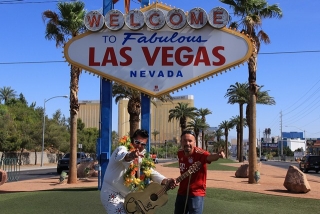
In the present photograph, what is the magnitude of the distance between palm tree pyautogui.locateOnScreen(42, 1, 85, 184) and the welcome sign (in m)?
7.66

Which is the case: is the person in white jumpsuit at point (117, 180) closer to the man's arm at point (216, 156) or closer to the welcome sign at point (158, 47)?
the man's arm at point (216, 156)

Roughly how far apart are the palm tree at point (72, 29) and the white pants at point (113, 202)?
14.0 m

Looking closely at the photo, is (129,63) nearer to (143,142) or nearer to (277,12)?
(143,142)

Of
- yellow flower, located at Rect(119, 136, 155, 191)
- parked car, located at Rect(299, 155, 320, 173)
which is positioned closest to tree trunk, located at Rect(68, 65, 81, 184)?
yellow flower, located at Rect(119, 136, 155, 191)

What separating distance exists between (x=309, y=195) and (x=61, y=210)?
9.24 metres

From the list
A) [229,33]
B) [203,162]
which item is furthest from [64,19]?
[203,162]

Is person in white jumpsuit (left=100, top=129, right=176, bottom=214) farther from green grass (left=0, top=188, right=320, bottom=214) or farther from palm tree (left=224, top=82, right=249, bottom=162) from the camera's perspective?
palm tree (left=224, top=82, right=249, bottom=162)

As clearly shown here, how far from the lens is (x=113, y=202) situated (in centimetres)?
457

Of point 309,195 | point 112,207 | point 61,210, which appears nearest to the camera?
point 112,207

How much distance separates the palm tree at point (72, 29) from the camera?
60.1ft

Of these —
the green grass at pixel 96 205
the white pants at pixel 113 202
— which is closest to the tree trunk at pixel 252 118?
the green grass at pixel 96 205

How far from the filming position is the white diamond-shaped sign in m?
10.4

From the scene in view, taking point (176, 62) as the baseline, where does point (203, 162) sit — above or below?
below

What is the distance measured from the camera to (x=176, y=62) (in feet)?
34.4
